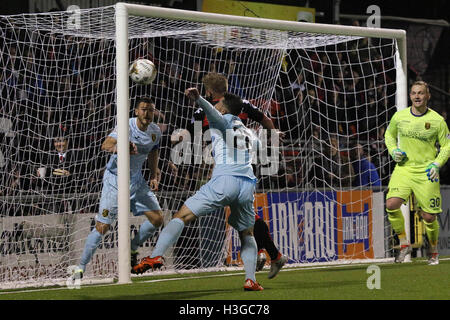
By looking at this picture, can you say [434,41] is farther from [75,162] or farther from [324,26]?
[75,162]

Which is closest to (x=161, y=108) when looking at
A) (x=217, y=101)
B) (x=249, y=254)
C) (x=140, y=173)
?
(x=140, y=173)

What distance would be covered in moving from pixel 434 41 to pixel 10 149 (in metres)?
10.2

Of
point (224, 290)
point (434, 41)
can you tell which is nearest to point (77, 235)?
point (224, 290)

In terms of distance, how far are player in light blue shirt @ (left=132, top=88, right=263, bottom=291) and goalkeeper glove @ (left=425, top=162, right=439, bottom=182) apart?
307 centimetres

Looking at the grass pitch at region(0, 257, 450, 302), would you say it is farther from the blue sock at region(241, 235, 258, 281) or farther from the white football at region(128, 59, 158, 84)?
the white football at region(128, 59, 158, 84)

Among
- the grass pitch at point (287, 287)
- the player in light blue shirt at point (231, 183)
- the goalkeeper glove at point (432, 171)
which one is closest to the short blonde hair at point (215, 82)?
the player in light blue shirt at point (231, 183)

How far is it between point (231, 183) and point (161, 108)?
4864mm

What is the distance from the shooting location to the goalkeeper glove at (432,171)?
959 centimetres

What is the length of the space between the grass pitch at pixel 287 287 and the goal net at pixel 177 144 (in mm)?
1148

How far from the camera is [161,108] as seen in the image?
1170cm

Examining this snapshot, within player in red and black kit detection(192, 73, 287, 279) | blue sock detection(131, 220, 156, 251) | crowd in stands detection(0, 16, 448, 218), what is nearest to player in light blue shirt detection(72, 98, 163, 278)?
blue sock detection(131, 220, 156, 251)

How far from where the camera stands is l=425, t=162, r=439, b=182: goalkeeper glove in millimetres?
9594

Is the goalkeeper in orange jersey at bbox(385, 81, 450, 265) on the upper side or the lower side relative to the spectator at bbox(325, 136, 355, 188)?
upper

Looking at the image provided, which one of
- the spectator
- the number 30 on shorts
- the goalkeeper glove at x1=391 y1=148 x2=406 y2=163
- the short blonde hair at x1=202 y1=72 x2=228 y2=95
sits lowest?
the spectator
